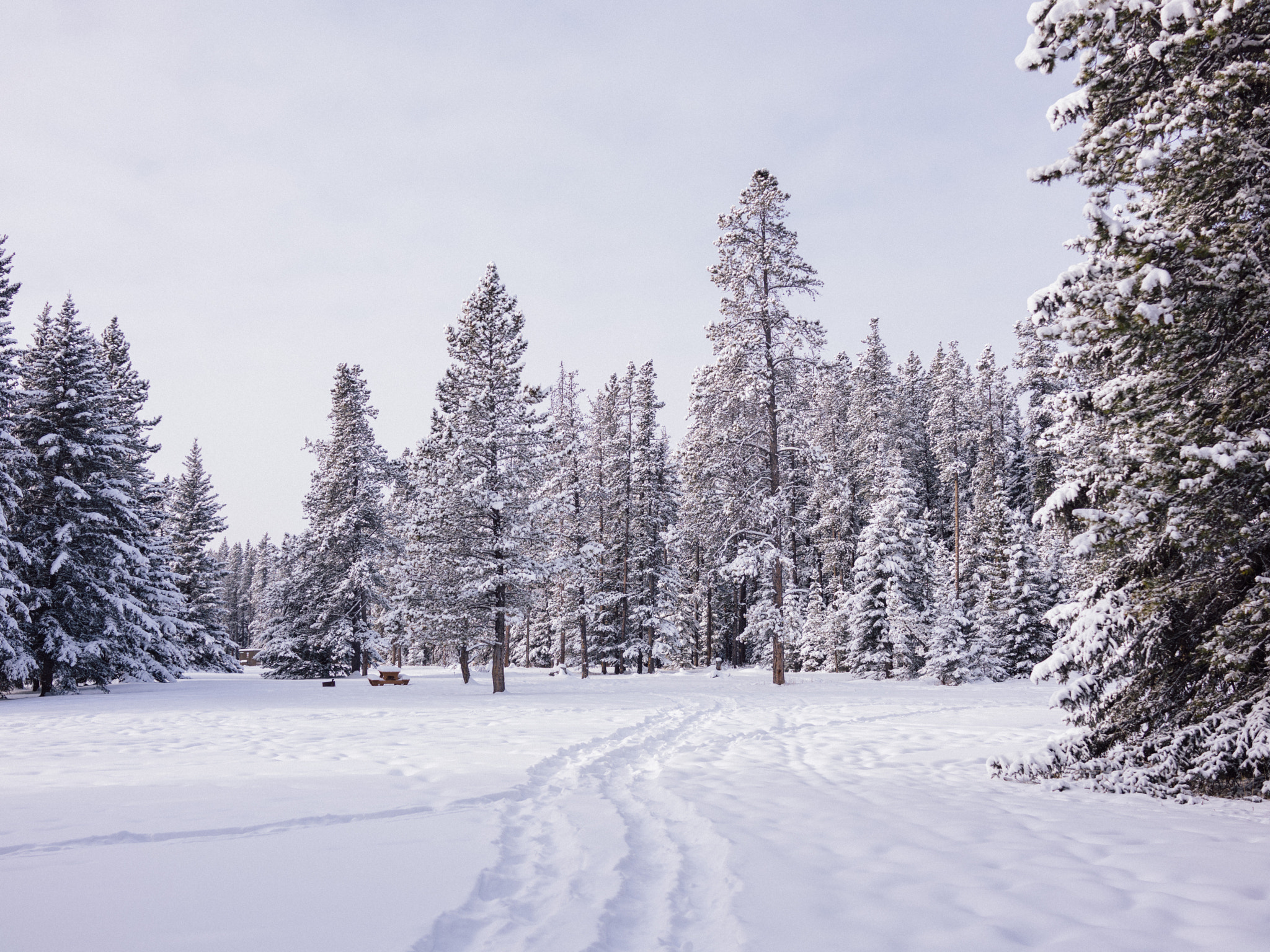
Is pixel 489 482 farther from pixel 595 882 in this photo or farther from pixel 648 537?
pixel 595 882

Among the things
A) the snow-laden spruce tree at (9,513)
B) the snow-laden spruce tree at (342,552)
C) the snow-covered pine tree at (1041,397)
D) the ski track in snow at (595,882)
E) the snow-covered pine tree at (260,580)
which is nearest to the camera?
the ski track in snow at (595,882)

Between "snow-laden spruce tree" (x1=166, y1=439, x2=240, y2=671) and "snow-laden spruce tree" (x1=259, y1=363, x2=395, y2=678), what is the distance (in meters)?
4.49

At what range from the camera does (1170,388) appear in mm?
6863

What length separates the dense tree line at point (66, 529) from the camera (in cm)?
2005

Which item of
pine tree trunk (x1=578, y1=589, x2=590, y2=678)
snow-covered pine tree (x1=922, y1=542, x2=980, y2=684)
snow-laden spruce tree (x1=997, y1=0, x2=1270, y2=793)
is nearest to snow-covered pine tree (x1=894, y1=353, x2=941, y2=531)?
snow-covered pine tree (x1=922, y1=542, x2=980, y2=684)

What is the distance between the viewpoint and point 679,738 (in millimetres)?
12125

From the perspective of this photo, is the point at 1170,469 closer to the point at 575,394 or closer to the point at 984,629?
→ the point at 984,629

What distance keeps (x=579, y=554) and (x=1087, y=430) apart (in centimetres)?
1954

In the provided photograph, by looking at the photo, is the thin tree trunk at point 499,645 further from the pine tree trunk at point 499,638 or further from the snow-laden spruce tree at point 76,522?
the snow-laden spruce tree at point 76,522

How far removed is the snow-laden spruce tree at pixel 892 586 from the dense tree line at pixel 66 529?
2792 centimetres

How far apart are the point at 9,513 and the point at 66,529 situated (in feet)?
5.17

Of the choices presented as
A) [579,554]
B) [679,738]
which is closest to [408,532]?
[579,554]

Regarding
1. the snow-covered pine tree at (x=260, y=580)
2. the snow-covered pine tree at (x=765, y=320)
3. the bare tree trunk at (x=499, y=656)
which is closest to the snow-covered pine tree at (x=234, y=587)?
the snow-covered pine tree at (x=260, y=580)

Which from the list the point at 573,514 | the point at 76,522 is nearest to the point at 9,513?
the point at 76,522
